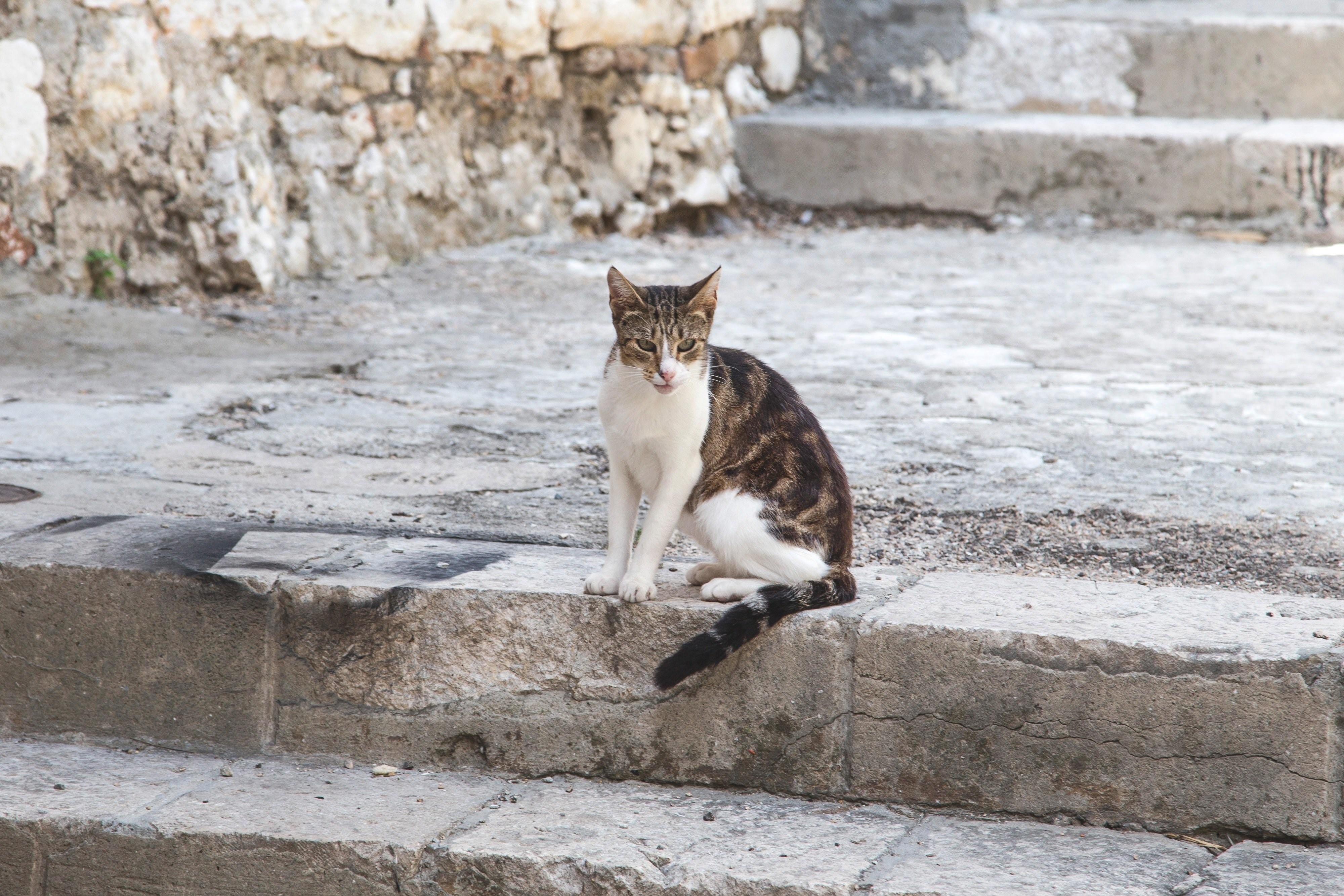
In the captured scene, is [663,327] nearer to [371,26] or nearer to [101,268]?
[101,268]

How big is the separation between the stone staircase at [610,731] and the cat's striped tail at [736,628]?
0.15ft

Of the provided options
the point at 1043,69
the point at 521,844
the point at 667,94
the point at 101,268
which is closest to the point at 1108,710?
the point at 521,844

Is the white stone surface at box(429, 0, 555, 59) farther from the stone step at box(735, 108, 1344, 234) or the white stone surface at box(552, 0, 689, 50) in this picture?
the stone step at box(735, 108, 1344, 234)

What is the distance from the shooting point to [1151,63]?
23.8 ft

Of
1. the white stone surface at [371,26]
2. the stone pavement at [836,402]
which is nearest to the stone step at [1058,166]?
the stone pavement at [836,402]

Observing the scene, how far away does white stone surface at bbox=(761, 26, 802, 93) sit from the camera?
767 centimetres

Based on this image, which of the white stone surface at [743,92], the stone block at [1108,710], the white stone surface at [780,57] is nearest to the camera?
the stone block at [1108,710]

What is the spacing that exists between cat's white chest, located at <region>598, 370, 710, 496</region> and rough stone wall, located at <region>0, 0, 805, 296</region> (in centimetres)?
300

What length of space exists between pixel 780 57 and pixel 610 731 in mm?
6091

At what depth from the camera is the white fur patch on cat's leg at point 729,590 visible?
2.26m

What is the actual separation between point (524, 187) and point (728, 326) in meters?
1.98

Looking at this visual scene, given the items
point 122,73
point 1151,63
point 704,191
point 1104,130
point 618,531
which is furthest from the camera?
point 1151,63

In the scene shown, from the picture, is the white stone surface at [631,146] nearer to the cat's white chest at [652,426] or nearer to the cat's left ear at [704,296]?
the cat's left ear at [704,296]

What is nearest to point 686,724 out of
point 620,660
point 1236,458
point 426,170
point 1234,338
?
point 620,660
